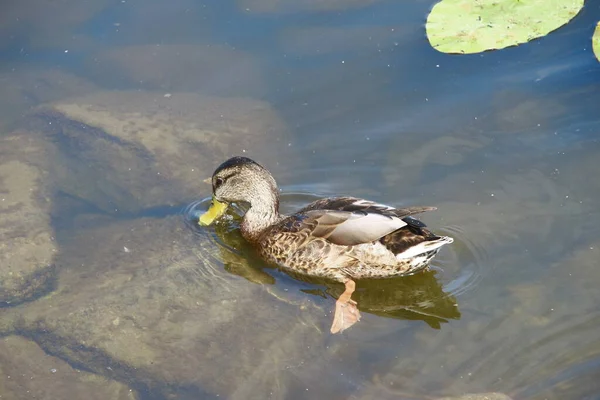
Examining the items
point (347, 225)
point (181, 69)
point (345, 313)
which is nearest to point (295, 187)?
point (347, 225)

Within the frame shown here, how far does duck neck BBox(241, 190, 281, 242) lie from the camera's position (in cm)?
639

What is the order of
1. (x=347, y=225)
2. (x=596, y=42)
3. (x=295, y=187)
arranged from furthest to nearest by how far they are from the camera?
(x=596, y=42) < (x=295, y=187) < (x=347, y=225)

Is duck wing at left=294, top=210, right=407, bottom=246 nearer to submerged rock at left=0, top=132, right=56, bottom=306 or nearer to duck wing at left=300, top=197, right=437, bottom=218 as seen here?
duck wing at left=300, top=197, right=437, bottom=218

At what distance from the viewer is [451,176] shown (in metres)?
6.71

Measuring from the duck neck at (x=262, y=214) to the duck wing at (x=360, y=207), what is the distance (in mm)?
238

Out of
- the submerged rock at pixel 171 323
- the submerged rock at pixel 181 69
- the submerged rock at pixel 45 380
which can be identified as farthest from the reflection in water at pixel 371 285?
the submerged rock at pixel 181 69

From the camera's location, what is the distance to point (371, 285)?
6.03 meters

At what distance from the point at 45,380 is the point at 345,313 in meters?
2.06

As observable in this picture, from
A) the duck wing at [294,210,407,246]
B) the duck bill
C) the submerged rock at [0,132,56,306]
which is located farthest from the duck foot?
the submerged rock at [0,132,56,306]

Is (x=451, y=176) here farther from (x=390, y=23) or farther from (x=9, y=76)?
(x=9, y=76)

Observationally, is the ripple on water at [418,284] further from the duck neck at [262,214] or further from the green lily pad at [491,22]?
the green lily pad at [491,22]

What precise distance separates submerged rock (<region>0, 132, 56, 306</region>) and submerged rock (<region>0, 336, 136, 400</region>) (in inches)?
24.4

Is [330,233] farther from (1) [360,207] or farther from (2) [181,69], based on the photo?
(2) [181,69]

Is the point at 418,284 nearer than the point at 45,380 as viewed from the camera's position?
No
